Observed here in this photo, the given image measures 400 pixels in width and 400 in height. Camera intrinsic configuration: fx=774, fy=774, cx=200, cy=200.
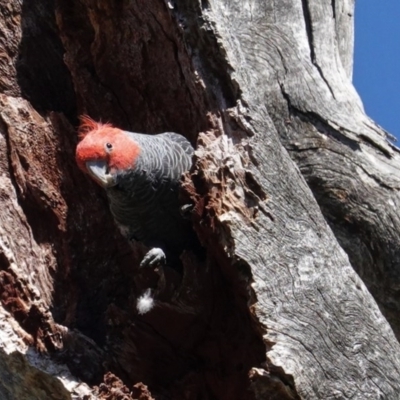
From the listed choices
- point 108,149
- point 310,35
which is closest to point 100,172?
point 108,149

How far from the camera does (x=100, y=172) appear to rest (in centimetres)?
Result: 352

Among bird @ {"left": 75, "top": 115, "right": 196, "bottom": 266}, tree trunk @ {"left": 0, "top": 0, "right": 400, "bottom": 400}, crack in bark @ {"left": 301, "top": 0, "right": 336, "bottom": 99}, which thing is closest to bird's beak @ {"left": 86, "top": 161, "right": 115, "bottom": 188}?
bird @ {"left": 75, "top": 115, "right": 196, "bottom": 266}

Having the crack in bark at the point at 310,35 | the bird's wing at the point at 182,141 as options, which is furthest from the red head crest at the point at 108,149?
the crack in bark at the point at 310,35

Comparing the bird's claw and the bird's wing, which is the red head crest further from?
the bird's claw

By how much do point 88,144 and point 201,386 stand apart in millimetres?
1186

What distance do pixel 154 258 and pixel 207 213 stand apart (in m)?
0.68

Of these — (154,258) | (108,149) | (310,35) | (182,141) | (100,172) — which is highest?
(310,35)

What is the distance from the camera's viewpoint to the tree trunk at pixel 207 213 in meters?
2.77

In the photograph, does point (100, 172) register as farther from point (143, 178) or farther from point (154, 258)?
point (154, 258)

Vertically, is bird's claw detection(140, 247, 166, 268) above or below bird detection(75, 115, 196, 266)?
below

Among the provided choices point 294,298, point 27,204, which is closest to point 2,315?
point 27,204

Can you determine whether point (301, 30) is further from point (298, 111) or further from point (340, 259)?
point (340, 259)

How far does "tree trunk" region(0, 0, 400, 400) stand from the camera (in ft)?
9.08

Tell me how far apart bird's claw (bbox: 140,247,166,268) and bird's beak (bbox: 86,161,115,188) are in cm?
37
